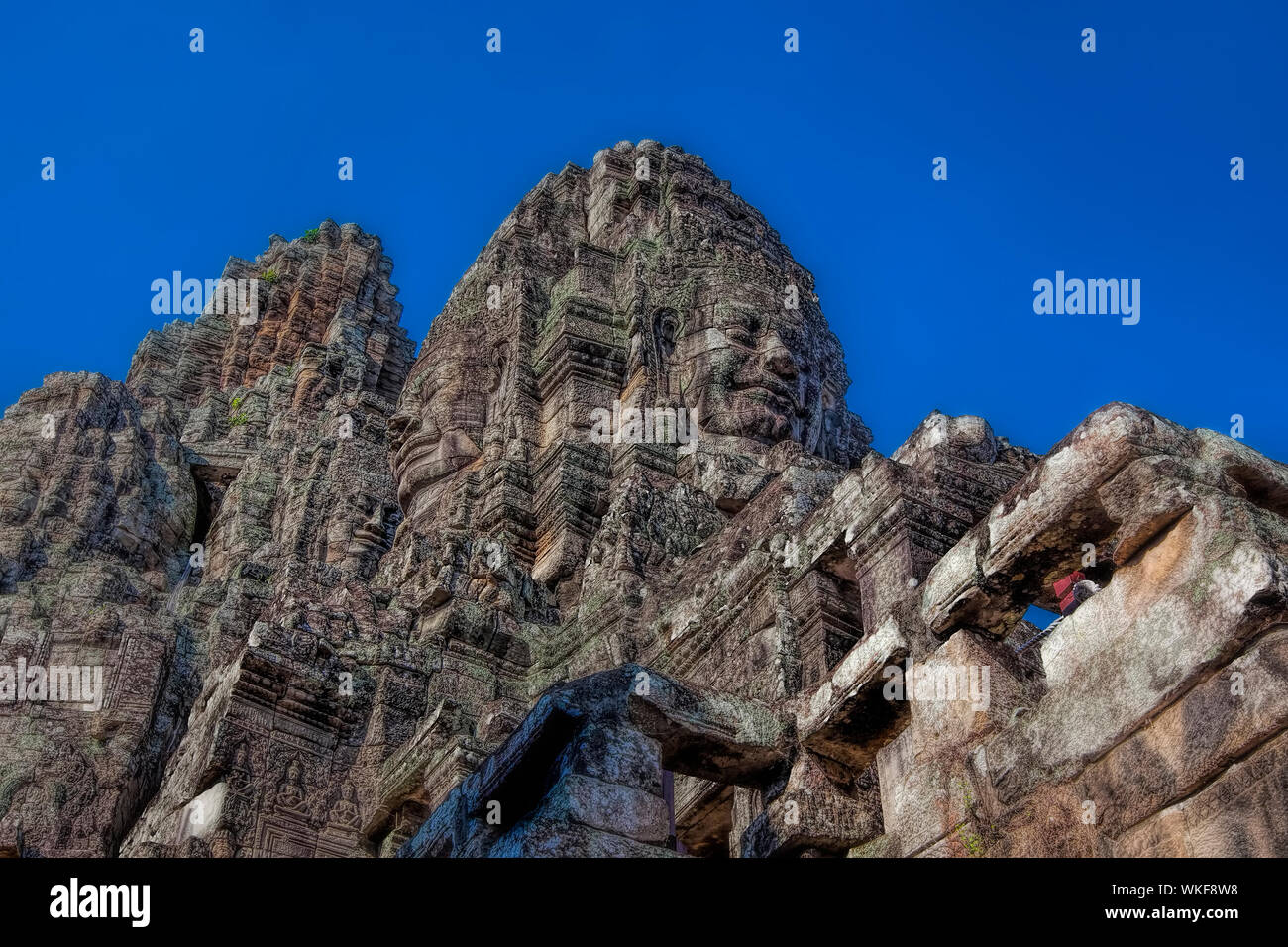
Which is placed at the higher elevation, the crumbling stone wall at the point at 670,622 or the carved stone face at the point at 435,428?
the carved stone face at the point at 435,428

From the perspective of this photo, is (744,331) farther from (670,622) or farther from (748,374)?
(670,622)

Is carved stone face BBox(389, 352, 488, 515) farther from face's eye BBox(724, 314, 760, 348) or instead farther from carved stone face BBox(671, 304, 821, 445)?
face's eye BBox(724, 314, 760, 348)

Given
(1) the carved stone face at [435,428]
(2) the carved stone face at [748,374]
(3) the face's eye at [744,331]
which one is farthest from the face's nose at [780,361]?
(1) the carved stone face at [435,428]

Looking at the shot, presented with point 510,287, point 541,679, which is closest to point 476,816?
point 541,679

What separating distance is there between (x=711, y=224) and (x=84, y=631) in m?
11.2

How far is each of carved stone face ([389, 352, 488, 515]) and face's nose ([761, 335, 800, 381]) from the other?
4.41 m

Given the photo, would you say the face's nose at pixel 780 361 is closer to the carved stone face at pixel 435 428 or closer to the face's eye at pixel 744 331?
the face's eye at pixel 744 331

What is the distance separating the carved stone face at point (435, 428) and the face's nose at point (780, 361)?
441 cm

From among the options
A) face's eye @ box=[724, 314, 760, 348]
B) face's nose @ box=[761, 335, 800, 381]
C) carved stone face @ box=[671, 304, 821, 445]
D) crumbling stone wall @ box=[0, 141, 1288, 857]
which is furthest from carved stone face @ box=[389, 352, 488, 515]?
face's nose @ box=[761, 335, 800, 381]

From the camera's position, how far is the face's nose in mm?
18641

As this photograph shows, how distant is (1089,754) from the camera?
5621mm

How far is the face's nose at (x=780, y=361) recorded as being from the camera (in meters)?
18.6
